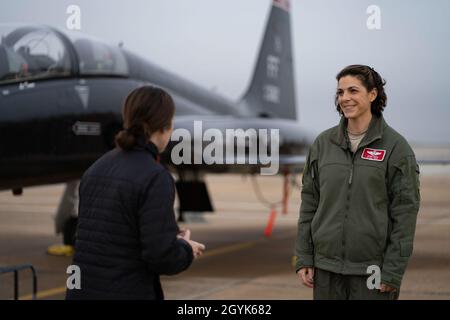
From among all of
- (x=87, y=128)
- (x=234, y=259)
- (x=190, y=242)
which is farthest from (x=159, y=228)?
(x=234, y=259)

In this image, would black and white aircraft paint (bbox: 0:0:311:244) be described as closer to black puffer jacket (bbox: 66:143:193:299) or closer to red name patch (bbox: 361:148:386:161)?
black puffer jacket (bbox: 66:143:193:299)

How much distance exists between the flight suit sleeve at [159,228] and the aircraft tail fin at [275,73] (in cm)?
1196

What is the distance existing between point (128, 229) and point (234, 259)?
6835 mm

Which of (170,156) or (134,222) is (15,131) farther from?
(134,222)

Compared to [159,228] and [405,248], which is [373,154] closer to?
[405,248]

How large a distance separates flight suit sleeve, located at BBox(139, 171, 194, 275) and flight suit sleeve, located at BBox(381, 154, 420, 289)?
98 cm

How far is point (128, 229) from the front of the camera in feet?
7.86

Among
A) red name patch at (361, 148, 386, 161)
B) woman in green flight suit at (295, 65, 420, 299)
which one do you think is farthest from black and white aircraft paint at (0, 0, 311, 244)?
red name patch at (361, 148, 386, 161)

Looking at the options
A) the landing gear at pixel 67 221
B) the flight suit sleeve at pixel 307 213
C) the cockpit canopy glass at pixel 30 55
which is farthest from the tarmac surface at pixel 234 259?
the flight suit sleeve at pixel 307 213

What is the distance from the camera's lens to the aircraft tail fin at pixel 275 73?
1470 cm

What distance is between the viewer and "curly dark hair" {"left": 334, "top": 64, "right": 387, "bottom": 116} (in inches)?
120

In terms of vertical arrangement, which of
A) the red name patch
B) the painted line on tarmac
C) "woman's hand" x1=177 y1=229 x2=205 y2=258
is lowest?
the painted line on tarmac

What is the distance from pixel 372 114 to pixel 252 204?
17846 mm

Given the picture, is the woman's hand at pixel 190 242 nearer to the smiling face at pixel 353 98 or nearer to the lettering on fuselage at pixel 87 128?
the smiling face at pixel 353 98
